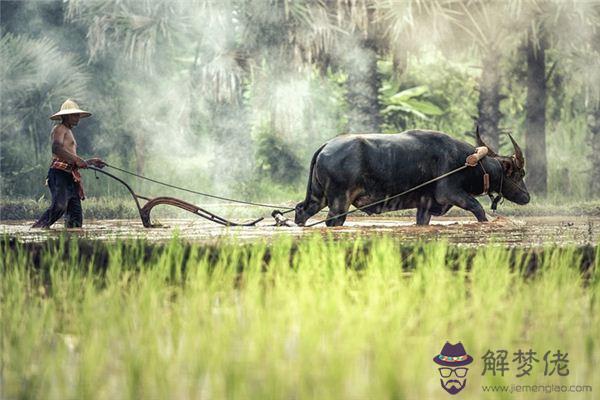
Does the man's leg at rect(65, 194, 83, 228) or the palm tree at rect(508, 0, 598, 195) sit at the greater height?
the palm tree at rect(508, 0, 598, 195)

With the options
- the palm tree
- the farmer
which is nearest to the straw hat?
the farmer

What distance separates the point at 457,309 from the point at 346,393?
1473 mm

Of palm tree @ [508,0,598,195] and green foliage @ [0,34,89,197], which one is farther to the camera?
green foliage @ [0,34,89,197]

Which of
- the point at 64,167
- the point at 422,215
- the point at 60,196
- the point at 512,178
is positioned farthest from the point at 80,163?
the point at 512,178

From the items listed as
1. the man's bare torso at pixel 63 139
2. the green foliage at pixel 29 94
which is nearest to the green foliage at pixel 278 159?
the green foliage at pixel 29 94

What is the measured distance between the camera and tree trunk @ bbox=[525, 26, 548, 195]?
56.4ft

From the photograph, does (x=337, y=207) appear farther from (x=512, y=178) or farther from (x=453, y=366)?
(x=453, y=366)

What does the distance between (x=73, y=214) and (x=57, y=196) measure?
31cm

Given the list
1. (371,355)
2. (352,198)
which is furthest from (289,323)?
(352,198)

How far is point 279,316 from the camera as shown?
4.80 m

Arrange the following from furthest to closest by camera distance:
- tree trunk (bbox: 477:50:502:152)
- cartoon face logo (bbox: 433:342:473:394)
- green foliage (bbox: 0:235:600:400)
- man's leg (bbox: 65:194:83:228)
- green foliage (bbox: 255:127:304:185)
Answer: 1. green foliage (bbox: 255:127:304:185)
2. tree trunk (bbox: 477:50:502:152)
3. man's leg (bbox: 65:194:83:228)
4. cartoon face logo (bbox: 433:342:473:394)
5. green foliage (bbox: 0:235:600:400)

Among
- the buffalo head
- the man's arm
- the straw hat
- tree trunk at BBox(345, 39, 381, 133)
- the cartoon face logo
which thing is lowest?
the cartoon face logo

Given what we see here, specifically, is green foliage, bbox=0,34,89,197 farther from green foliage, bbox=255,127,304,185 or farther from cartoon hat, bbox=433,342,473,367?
cartoon hat, bbox=433,342,473,367

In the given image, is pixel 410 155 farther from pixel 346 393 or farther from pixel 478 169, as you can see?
pixel 346 393
